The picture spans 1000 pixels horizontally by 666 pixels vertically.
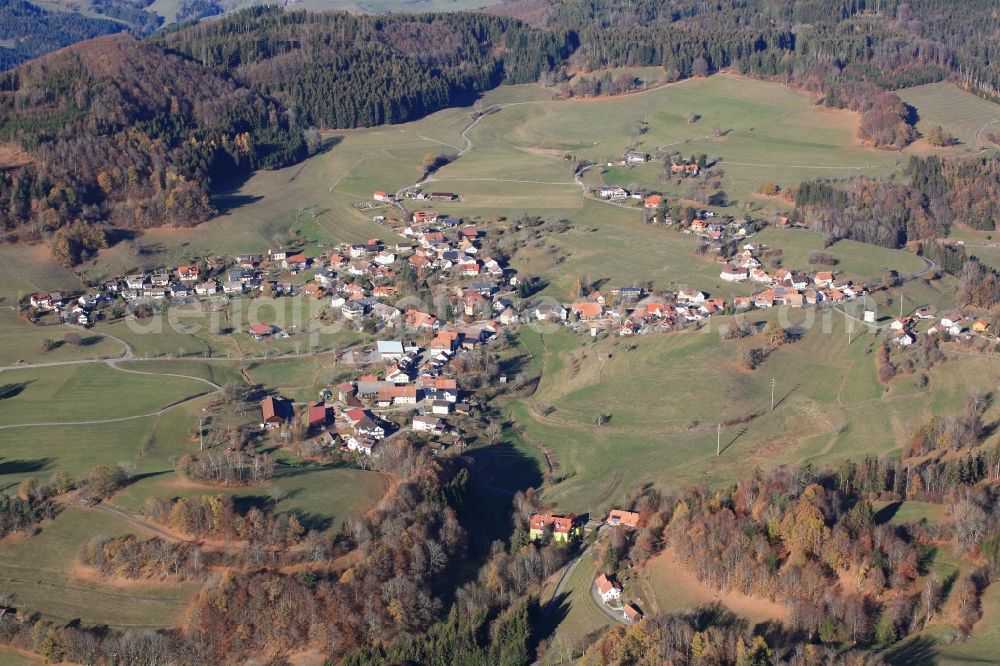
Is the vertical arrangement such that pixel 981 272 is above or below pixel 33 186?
below

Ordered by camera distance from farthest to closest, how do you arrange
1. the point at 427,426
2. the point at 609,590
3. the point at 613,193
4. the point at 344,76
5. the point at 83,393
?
the point at 344,76 < the point at 613,193 < the point at 83,393 < the point at 427,426 < the point at 609,590

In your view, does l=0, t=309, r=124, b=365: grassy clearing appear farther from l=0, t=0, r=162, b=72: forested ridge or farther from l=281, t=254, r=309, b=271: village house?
l=0, t=0, r=162, b=72: forested ridge

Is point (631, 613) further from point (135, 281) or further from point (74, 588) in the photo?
point (135, 281)

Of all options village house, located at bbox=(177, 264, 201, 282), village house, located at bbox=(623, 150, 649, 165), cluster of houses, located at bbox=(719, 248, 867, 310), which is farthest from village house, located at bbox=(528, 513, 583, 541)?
village house, located at bbox=(623, 150, 649, 165)

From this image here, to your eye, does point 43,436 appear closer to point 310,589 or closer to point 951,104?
point 310,589

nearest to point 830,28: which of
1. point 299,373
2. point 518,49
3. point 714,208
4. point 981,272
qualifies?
point 518,49

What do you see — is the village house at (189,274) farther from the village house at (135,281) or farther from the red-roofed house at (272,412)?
the red-roofed house at (272,412)

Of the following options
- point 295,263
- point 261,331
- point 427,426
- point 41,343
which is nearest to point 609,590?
point 427,426
